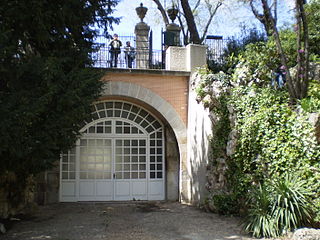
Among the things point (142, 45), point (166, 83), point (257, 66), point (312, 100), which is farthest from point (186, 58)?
point (312, 100)

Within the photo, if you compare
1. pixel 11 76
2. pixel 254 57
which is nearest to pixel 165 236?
pixel 11 76

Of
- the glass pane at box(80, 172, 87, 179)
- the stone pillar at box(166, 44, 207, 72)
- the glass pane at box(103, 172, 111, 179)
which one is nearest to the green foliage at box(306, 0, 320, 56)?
the stone pillar at box(166, 44, 207, 72)

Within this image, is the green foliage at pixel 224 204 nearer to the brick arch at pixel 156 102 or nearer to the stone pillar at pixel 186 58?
the brick arch at pixel 156 102

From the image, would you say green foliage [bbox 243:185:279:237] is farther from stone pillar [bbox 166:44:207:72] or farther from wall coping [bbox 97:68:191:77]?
stone pillar [bbox 166:44:207:72]

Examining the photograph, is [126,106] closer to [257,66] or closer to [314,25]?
[257,66]

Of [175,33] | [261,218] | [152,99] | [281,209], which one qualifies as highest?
[175,33]

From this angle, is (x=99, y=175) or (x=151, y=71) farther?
(x=99, y=175)

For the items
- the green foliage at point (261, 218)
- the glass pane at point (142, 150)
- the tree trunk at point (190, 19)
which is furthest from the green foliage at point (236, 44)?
the green foliage at point (261, 218)

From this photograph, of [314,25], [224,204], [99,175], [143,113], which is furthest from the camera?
[143,113]

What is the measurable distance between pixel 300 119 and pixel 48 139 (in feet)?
16.0

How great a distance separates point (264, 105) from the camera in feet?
24.8

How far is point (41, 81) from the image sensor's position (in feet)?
20.1

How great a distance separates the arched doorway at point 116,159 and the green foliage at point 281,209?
5.02 m

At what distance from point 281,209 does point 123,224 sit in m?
3.27
